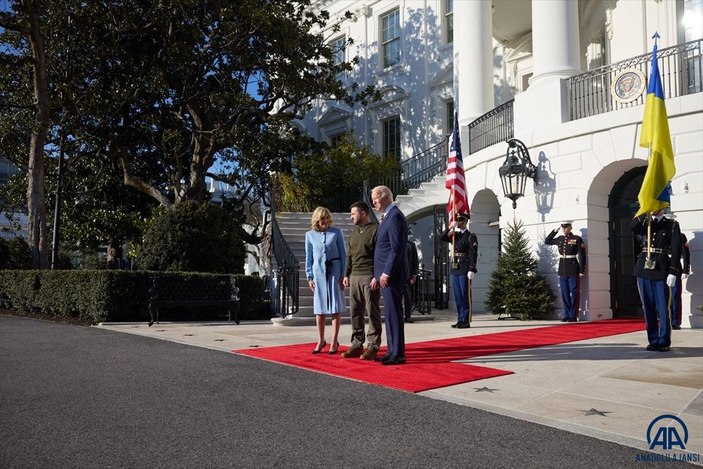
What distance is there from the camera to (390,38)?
2642cm

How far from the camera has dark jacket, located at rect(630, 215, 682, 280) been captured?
25.1ft

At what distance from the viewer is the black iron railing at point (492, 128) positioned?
49.9ft

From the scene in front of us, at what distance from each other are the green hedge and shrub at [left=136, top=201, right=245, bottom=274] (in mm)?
1591

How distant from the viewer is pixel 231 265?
1578cm

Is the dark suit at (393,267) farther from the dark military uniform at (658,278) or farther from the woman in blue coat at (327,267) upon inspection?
the dark military uniform at (658,278)

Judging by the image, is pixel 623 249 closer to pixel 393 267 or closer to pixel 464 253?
pixel 464 253

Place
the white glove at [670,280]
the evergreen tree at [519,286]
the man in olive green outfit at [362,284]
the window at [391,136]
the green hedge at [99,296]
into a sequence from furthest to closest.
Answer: the window at [391,136]
the evergreen tree at [519,286]
the green hedge at [99,296]
the white glove at [670,280]
the man in olive green outfit at [362,284]

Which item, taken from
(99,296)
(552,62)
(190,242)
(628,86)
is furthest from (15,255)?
(628,86)

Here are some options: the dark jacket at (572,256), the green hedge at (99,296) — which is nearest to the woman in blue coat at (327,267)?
the green hedge at (99,296)

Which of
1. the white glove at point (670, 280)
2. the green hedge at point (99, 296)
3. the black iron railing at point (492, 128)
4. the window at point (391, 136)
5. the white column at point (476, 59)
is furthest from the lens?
the window at point (391, 136)

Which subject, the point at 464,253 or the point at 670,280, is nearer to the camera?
the point at 670,280

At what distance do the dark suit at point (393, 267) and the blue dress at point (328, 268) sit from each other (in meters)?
0.83

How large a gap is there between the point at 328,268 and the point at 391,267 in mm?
1250

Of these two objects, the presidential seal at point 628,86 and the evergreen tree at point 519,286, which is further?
the evergreen tree at point 519,286
